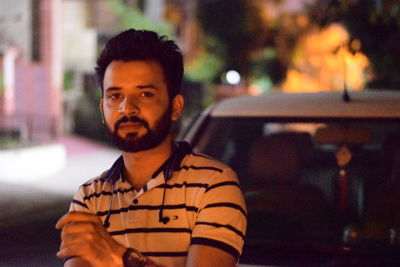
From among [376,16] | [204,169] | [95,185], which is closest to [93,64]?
[376,16]

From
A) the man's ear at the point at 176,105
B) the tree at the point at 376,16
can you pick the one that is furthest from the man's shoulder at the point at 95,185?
the tree at the point at 376,16

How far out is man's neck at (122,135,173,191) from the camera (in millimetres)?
2576

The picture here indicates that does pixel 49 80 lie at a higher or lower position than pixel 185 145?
lower

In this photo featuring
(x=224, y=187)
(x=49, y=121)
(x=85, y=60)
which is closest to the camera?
(x=224, y=187)

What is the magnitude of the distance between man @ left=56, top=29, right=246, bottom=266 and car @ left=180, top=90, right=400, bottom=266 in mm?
903

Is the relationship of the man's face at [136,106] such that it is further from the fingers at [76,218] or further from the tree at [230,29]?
the tree at [230,29]

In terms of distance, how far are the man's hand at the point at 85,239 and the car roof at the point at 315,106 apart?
2033 mm

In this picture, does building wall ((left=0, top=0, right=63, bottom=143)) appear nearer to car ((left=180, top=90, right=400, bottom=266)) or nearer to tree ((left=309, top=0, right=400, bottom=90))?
tree ((left=309, top=0, right=400, bottom=90))

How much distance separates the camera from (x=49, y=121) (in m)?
21.7

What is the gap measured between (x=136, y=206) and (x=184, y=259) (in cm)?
21

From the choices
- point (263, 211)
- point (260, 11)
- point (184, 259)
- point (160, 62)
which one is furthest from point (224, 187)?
point (260, 11)

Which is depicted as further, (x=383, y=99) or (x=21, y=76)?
(x=21, y=76)

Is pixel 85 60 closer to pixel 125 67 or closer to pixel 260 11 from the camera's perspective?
pixel 260 11

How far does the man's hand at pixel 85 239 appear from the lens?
84.1 inches
